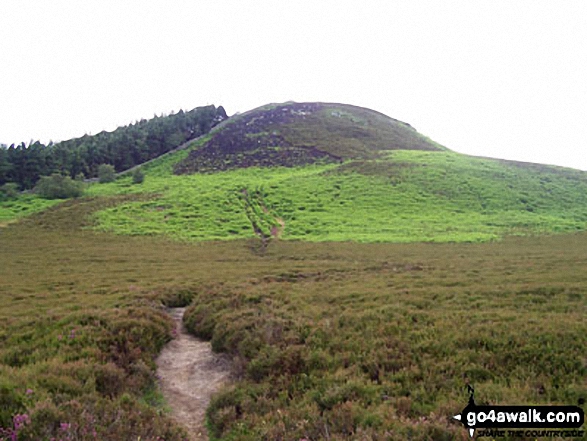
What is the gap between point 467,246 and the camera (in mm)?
34625

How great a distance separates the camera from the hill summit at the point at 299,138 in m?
97.9

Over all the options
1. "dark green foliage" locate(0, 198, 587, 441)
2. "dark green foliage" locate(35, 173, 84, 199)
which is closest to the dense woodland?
"dark green foliage" locate(35, 173, 84, 199)

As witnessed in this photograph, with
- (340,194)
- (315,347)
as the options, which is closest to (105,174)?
(340,194)

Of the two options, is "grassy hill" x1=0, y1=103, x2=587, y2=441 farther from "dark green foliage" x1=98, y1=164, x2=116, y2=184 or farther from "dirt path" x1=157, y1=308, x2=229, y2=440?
"dark green foliage" x1=98, y1=164, x2=116, y2=184

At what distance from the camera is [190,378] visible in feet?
32.9

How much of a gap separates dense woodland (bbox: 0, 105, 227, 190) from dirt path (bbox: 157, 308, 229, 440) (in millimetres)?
87105

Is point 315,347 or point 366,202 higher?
point 366,202

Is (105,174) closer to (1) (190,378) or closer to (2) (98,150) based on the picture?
(2) (98,150)

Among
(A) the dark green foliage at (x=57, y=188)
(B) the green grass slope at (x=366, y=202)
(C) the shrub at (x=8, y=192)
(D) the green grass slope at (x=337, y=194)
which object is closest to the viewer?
(B) the green grass slope at (x=366, y=202)

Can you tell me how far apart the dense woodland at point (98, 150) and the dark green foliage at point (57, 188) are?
30.9 ft

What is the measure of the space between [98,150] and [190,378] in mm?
106080

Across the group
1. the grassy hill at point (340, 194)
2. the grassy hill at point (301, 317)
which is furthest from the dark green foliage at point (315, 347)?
the grassy hill at point (340, 194)

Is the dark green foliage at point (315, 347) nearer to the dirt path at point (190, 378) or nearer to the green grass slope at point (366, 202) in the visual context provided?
the dirt path at point (190, 378)

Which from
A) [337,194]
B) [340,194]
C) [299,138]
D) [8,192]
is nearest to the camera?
[340,194]
